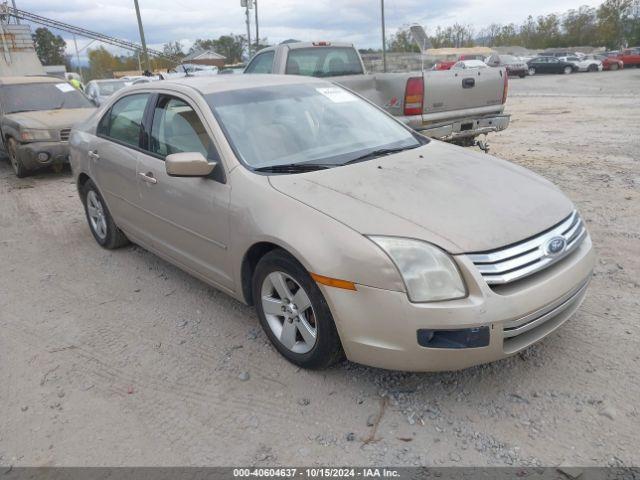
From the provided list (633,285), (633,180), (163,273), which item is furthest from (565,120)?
(163,273)

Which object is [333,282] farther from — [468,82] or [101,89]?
[101,89]

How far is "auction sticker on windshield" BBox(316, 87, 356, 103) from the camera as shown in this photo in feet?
13.5

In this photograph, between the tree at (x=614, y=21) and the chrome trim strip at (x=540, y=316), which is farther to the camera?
the tree at (x=614, y=21)

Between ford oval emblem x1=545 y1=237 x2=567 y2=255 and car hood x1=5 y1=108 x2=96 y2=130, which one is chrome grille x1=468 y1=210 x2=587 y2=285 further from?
car hood x1=5 y1=108 x2=96 y2=130

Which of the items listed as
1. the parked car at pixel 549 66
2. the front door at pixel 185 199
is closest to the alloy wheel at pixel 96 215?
the front door at pixel 185 199

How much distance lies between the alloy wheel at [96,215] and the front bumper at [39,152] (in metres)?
3.84

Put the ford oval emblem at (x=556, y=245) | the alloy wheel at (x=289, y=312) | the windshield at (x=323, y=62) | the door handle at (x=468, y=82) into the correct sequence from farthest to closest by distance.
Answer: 1. the windshield at (x=323, y=62)
2. the door handle at (x=468, y=82)
3. the alloy wheel at (x=289, y=312)
4. the ford oval emblem at (x=556, y=245)

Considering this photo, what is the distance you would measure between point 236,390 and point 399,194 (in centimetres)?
144

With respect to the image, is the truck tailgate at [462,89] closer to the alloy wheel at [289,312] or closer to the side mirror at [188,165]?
the side mirror at [188,165]

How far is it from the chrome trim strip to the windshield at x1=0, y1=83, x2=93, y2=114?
9534mm

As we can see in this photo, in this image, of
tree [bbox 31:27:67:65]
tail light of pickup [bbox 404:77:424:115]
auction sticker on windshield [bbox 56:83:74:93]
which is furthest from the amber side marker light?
tree [bbox 31:27:67:65]

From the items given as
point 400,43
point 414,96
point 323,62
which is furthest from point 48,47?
point 414,96

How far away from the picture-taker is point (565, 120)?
13.3 metres

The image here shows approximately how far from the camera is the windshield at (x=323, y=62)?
8.24 m
